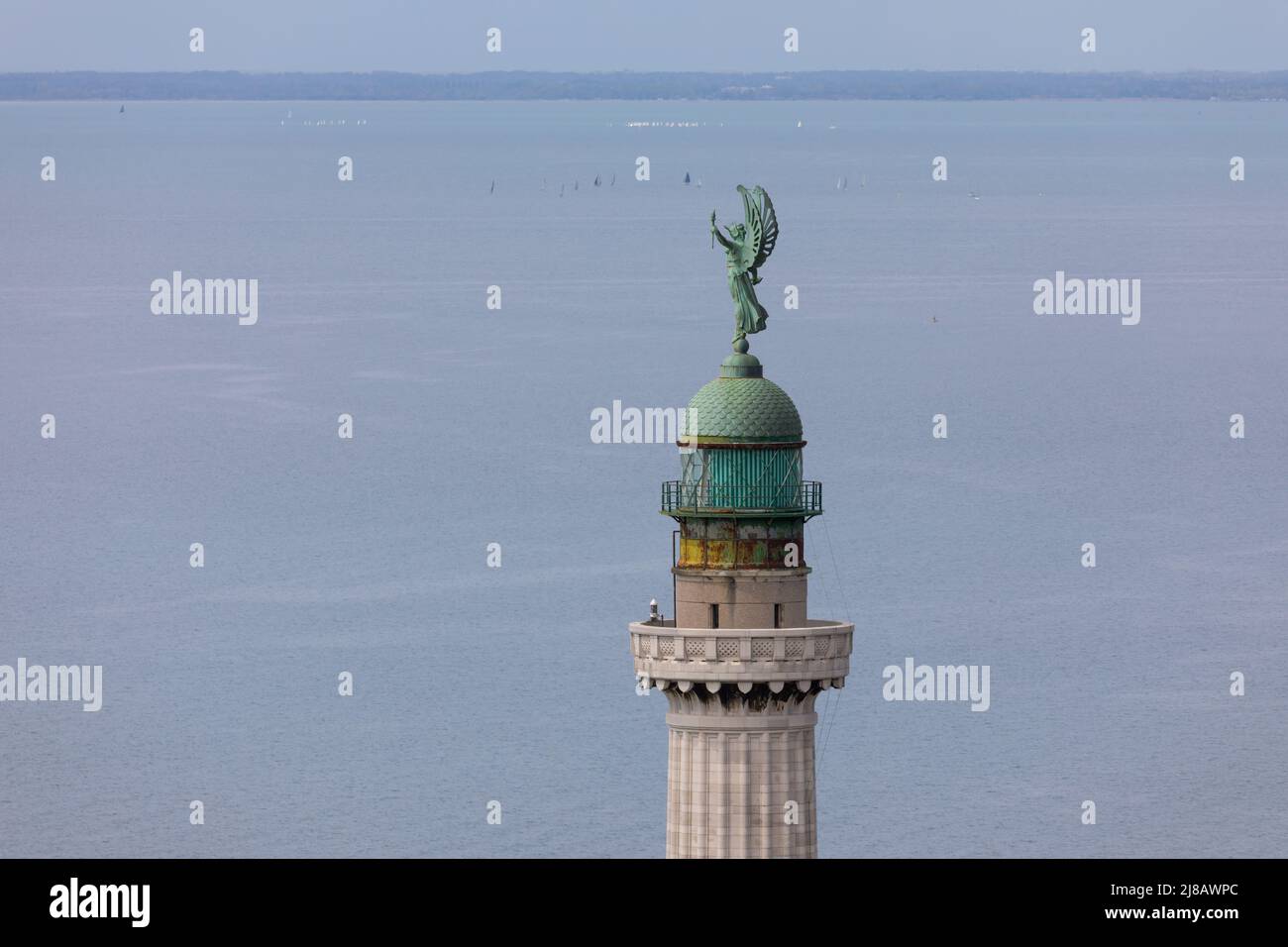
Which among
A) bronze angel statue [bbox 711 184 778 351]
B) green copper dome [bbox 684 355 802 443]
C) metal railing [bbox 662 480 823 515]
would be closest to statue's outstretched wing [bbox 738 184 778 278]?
bronze angel statue [bbox 711 184 778 351]

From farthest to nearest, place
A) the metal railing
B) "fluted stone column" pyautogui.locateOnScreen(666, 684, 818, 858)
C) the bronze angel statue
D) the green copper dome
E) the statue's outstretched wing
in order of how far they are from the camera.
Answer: the bronze angel statue, the statue's outstretched wing, the green copper dome, the metal railing, "fluted stone column" pyautogui.locateOnScreen(666, 684, 818, 858)

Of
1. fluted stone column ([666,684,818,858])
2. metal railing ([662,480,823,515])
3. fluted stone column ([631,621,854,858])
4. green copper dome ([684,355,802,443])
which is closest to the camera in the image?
fluted stone column ([666,684,818,858])

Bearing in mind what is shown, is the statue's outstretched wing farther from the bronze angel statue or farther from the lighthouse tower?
the lighthouse tower

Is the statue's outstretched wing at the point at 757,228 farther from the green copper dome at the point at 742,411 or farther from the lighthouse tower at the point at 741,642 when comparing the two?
the lighthouse tower at the point at 741,642

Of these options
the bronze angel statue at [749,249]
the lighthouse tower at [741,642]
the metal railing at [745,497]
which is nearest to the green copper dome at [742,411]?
the lighthouse tower at [741,642]

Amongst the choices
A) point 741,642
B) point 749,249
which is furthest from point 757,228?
point 741,642

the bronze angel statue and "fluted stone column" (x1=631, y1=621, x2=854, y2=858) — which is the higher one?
the bronze angel statue
